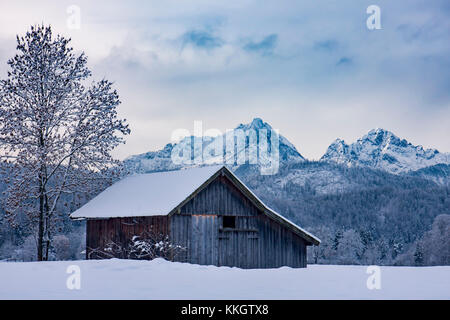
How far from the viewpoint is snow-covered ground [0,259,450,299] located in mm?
14250

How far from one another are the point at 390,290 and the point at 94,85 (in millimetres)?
25060

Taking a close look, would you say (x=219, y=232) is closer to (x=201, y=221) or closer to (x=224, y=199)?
(x=201, y=221)

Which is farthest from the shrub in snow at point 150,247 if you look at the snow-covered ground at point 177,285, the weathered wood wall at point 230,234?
the snow-covered ground at point 177,285

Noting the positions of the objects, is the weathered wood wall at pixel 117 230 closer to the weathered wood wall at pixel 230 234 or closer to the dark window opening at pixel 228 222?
the weathered wood wall at pixel 230 234

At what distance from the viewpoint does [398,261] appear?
A: 13088 cm

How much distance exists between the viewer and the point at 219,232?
32000 millimetres

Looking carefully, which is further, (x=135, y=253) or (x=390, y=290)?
(x=135, y=253)

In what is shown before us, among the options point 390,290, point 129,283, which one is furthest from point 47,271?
point 390,290

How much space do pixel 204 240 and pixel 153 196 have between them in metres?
3.80

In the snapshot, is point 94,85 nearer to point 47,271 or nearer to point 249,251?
point 249,251

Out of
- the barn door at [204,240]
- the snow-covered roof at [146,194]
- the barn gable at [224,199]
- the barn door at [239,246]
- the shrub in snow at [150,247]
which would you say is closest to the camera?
the shrub in snow at [150,247]

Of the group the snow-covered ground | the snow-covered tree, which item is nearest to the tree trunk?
the snow-covered tree

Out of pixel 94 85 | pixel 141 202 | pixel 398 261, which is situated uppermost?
pixel 94 85

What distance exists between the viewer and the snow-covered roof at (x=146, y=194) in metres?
30.6
